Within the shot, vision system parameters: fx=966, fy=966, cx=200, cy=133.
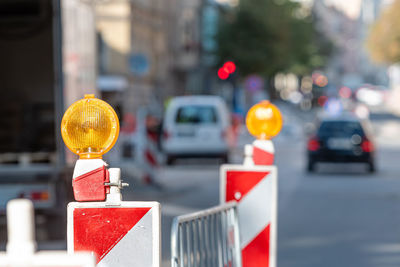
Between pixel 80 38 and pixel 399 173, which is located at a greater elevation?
pixel 80 38

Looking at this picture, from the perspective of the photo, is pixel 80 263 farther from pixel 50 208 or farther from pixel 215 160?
pixel 215 160

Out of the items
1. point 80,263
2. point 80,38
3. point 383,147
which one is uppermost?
point 80,38

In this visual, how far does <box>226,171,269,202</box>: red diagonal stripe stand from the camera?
5.75 meters

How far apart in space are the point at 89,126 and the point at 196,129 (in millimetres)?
20778

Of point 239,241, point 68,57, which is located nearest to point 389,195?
point 68,57

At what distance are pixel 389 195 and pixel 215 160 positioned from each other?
8.17 m

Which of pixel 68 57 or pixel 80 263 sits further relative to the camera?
pixel 68 57

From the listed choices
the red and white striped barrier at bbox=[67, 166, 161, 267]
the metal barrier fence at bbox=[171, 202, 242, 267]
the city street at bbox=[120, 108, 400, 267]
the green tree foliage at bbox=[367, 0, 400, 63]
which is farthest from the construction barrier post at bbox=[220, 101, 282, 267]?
the green tree foliage at bbox=[367, 0, 400, 63]

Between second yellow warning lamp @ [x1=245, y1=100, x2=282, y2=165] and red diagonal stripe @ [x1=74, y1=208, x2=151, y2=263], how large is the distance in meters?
2.01

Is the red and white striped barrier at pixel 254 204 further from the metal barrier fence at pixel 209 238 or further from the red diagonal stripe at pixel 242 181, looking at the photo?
the metal barrier fence at pixel 209 238

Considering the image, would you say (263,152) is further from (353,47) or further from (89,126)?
(353,47)

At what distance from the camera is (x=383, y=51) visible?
6762cm

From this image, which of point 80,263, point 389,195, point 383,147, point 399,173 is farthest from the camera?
point 383,147

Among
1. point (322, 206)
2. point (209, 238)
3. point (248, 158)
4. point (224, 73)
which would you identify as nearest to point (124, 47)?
point (322, 206)
